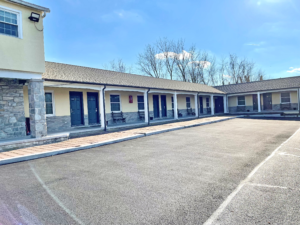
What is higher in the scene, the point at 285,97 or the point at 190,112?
the point at 285,97

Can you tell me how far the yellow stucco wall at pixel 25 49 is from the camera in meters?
8.03

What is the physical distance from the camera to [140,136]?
395 inches

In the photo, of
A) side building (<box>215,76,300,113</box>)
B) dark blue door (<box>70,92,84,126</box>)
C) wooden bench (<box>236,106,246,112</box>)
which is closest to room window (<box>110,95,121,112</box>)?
dark blue door (<box>70,92,84,126</box>)

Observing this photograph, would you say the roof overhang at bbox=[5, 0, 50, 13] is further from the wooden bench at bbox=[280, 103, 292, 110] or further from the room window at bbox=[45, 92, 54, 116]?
the wooden bench at bbox=[280, 103, 292, 110]

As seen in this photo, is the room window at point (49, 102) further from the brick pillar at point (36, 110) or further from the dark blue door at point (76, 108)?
the brick pillar at point (36, 110)

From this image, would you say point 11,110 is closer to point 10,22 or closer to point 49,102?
point 49,102

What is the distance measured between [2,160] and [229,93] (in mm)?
24854

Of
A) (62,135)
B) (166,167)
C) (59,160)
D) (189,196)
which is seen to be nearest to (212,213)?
(189,196)

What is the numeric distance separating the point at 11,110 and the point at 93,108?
4943mm

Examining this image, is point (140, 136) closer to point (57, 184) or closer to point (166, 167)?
point (166, 167)

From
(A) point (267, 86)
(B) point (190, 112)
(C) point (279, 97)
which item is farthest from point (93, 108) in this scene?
(C) point (279, 97)

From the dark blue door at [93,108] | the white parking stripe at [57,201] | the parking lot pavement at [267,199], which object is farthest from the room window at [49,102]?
the parking lot pavement at [267,199]

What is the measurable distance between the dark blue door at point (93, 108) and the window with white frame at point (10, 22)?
18.1 feet

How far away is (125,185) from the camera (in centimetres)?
404
